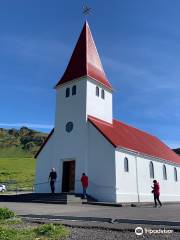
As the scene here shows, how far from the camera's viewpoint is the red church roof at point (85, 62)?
28748mm

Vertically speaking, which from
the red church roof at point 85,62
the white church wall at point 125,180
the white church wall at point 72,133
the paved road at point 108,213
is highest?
the red church roof at point 85,62

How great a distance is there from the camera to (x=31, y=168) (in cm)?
11012

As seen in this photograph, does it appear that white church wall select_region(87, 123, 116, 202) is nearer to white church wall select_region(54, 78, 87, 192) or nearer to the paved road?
white church wall select_region(54, 78, 87, 192)

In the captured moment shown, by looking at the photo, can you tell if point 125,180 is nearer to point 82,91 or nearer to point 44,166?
point 44,166

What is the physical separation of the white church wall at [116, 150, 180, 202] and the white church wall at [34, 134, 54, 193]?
20.6 ft

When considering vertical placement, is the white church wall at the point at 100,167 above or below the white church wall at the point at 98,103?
below

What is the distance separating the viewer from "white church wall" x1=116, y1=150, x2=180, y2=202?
24688 millimetres

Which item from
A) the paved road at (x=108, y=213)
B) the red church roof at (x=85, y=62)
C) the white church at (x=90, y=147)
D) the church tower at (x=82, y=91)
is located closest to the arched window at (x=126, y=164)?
the white church at (x=90, y=147)

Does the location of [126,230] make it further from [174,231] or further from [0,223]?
[0,223]

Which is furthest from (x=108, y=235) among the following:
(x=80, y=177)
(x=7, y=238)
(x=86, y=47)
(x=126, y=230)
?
(x=86, y=47)

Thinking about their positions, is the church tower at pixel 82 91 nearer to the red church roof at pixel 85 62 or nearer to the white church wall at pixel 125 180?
the red church roof at pixel 85 62

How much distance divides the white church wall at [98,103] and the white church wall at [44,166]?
4.38m

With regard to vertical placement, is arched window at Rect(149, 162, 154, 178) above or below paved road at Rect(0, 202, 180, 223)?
above

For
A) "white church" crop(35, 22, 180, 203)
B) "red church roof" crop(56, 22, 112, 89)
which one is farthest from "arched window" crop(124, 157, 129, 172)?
"red church roof" crop(56, 22, 112, 89)
